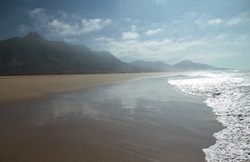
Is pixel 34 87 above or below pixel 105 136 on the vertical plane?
above

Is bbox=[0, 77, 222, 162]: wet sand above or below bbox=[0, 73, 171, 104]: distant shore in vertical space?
below

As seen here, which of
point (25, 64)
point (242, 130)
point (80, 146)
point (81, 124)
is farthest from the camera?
point (25, 64)

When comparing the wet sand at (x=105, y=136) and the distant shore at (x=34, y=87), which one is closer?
the wet sand at (x=105, y=136)

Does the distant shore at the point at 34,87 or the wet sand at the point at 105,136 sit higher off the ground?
the distant shore at the point at 34,87

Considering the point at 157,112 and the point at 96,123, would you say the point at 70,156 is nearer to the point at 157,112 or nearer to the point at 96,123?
the point at 96,123

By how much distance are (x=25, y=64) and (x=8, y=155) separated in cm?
17136

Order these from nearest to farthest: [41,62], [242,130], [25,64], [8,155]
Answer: [8,155] < [242,130] < [25,64] < [41,62]

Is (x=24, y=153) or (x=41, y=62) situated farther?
(x=41, y=62)

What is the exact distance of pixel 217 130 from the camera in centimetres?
705

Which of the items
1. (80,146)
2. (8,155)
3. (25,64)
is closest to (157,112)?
(80,146)

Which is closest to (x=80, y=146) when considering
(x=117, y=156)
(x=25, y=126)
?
(x=117, y=156)

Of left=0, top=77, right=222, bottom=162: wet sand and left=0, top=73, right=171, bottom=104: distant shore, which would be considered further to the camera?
left=0, top=73, right=171, bottom=104: distant shore

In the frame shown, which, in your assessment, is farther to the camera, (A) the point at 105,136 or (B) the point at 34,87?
(B) the point at 34,87

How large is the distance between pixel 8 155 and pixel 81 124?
314 centimetres
